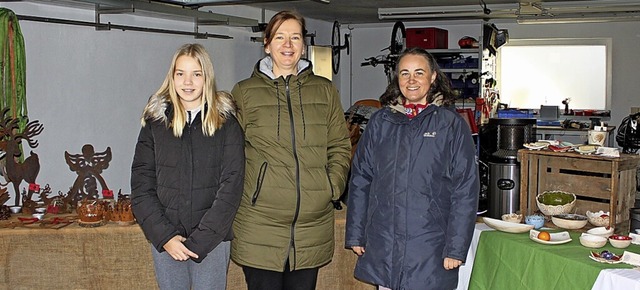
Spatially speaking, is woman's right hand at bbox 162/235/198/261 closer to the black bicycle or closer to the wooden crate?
the wooden crate

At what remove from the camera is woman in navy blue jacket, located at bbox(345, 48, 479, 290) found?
287 cm

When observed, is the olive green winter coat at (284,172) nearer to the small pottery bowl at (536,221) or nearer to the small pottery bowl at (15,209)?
the small pottery bowl at (536,221)

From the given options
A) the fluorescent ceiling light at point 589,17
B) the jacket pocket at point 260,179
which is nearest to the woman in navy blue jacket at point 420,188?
the jacket pocket at point 260,179

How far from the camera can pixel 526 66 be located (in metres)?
11.5

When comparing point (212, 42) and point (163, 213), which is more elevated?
point (212, 42)

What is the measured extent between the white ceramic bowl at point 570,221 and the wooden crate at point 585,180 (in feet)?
0.46

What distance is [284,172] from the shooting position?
111 inches

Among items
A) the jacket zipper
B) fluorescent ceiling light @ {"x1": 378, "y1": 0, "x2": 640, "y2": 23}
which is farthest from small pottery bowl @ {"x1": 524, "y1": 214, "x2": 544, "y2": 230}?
fluorescent ceiling light @ {"x1": 378, "y1": 0, "x2": 640, "y2": 23}

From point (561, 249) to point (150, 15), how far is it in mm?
5188

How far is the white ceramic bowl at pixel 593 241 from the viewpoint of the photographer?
312 centimetres

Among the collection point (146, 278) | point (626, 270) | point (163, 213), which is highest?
point (163, 213)

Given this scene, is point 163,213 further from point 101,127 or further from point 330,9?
point 330,9

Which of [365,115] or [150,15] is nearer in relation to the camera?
[150,15]

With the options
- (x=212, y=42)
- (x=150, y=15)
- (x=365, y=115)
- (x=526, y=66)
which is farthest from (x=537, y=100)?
(x=150, y=15)
